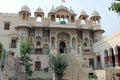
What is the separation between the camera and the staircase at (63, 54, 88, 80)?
69.4 feet

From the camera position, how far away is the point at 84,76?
21422mm

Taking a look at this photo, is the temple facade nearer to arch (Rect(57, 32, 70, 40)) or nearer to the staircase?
arch (Rect(57, 32, 70, 40))

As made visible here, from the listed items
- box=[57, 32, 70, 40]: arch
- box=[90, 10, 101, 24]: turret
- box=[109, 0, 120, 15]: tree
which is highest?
box=[90, 10, 101, 24]: turret

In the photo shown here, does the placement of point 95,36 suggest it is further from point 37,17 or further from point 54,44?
point 37,17

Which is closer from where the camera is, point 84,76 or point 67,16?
point 84,76

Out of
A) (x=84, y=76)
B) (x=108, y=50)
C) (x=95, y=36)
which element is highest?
(x=95, y=36)

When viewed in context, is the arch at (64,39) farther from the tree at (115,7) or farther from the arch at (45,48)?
the tree at (115,7)

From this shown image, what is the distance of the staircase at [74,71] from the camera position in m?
21.2

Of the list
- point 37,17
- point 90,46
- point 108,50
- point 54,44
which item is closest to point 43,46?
point 54,44

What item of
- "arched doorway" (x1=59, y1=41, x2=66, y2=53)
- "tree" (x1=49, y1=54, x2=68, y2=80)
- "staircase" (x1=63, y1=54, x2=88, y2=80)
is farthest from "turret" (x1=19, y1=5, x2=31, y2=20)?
"tree" (x1=49, y1=54, x2=68, y2=80)

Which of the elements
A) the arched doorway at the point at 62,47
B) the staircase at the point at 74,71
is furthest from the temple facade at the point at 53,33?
the staircase at the point at 74,71

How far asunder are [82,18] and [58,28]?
5.24m

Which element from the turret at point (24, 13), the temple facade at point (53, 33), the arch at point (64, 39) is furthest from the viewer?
the arch at point (64, 39)

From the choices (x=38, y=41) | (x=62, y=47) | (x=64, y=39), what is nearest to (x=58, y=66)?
(x=38, y=41)
